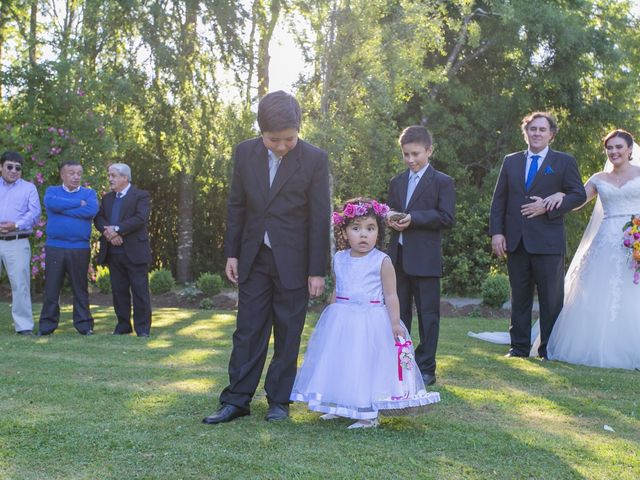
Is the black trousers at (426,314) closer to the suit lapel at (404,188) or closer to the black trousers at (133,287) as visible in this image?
the suit lapel at (404,188)

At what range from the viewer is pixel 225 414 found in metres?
4.44

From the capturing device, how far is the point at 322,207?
4.55 metres

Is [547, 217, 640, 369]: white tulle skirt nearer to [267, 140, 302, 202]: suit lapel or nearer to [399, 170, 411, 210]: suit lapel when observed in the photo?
[399, 170, 411, 210]: suit lapel

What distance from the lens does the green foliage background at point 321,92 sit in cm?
1336

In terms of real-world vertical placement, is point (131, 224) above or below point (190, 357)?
above

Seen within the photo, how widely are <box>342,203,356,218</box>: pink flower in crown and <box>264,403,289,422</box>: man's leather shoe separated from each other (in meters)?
1.24

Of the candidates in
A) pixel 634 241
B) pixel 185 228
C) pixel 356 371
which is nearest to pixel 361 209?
pixel 356 371

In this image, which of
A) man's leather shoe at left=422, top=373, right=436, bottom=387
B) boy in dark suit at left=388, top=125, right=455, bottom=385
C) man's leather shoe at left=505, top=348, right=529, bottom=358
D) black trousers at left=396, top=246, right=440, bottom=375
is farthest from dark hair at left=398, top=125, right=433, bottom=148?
man's leather shoe at left=505, top=348, right=529, bottom=358

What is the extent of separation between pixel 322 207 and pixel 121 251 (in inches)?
190

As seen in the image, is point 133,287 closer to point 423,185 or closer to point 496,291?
point 423,185

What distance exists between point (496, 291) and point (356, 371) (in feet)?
28.9

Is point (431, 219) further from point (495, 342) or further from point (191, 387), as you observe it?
point (495, 342)

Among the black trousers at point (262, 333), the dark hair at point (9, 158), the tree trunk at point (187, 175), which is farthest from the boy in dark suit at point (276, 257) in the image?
the tree trunk at point (187, 175)

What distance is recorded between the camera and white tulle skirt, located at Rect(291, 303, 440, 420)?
4324 mm
